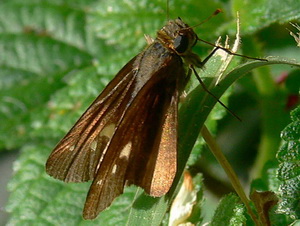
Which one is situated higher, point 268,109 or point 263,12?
point 263,12

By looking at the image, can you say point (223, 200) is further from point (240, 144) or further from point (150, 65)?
point (240, 144)

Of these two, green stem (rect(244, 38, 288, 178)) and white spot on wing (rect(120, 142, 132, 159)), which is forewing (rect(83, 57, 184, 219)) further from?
green stem (rect(244, 38, 288, 178))

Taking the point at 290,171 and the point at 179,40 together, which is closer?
the point at 290,171

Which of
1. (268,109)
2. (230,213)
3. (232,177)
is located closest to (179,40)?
(232,177)

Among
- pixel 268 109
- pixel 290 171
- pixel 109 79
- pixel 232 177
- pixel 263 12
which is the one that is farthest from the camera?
pixel 109 79

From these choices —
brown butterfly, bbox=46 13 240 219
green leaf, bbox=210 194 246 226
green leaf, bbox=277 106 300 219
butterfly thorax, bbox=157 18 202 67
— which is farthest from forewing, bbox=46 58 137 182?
green leaf, bbox=277 106 300 219

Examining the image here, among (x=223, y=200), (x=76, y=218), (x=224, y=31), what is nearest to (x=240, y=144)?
(x=224, y=31)

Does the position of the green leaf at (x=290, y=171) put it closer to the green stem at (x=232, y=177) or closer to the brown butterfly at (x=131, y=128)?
the green stem at (x=232, y=177)

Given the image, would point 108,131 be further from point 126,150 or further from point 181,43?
point 181,43

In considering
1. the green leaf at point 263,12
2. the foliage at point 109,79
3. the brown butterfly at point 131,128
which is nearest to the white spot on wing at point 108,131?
the brown butterfly at point 131,128
